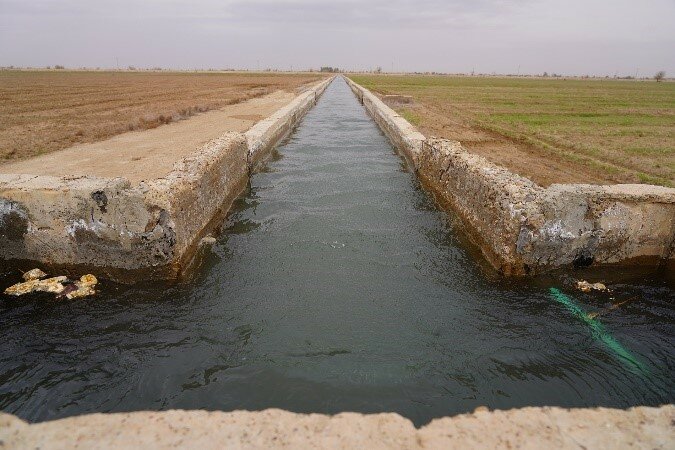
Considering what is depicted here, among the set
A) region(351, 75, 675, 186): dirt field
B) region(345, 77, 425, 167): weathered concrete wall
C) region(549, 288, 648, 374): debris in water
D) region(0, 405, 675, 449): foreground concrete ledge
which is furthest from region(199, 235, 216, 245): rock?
region(351, 75, 675, 186): dirt field

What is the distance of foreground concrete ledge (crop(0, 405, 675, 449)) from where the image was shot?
90.0 inches

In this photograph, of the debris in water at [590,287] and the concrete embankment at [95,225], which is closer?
the concrete embankment at [95,225]

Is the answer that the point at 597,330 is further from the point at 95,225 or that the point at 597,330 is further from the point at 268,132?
the point at 268,132

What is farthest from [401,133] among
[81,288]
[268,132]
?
[81,288]

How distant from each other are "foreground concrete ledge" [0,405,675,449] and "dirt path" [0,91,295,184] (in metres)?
6.55

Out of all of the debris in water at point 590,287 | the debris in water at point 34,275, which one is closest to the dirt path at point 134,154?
the debris in water at point 34,275

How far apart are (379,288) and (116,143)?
1232 cm

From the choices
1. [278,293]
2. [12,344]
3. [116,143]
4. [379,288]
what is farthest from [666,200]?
[116,143]

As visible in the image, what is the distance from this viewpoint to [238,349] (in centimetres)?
375

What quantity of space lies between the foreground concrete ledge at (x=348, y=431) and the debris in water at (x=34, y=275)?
2.70 metres

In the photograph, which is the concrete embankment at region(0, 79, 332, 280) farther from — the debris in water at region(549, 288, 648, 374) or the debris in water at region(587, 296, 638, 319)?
the debris in water at region(587, 296, 638, 319)

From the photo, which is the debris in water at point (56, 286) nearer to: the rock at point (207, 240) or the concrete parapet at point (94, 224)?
the concrete parapet at point (94, 224)

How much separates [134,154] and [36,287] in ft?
26.2

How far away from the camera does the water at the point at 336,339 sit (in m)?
3.21
